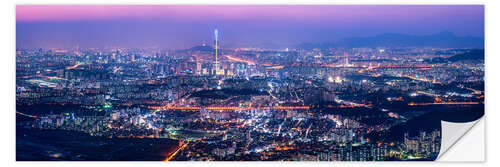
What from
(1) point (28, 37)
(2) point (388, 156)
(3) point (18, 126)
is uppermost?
(1) point (28, 37)

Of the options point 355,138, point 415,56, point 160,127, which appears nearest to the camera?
point 355,138

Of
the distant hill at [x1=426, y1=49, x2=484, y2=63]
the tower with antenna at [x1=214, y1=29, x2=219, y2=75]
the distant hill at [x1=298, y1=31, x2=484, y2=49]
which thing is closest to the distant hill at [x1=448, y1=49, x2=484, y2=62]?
the distant hill at [x1=426, y1=49, x2=484, y2=63]

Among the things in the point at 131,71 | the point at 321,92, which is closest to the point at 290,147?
the point at 321,92

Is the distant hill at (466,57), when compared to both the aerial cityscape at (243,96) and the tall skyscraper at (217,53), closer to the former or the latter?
the aerial cityscape at (243,96)

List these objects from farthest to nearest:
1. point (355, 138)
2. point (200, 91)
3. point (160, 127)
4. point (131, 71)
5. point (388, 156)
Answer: point (131, 71)
point (200, 91)
point (160, 127)
point (355, 138)
point (388, 156)

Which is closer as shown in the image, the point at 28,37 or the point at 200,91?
the point at 28,37

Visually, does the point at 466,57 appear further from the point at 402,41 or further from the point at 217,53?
the point at 217,53

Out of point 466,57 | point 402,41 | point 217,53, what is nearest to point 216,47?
point 217,53

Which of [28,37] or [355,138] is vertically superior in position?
[28,37]

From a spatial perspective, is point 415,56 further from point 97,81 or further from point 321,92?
point 97,81
